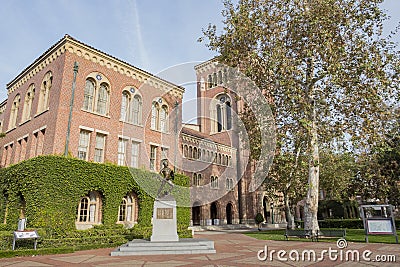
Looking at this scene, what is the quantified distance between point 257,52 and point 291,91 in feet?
12.0

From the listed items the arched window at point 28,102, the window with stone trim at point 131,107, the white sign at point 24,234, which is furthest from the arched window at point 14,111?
the white sign at point 24,234

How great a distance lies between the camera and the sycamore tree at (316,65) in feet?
54.0

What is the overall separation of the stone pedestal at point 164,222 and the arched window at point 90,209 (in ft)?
26.3

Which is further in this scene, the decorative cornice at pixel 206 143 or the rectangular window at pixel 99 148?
the decorative cornice at pixel 206 143

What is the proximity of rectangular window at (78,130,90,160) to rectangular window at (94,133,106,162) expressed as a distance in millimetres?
657

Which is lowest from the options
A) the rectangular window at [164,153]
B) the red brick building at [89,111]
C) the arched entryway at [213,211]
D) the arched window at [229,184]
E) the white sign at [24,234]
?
the white sign at [24,234]

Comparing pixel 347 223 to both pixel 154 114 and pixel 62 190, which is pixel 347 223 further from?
pixel 62 190

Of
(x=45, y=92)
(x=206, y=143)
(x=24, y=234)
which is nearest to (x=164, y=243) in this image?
(x=24, y=234)

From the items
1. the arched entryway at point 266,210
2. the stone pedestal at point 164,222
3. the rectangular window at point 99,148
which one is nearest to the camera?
the stone pedestal at point 164,222

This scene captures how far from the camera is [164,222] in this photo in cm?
1239

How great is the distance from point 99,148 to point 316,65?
50.5ft

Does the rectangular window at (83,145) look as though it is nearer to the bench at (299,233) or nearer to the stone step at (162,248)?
the stone step at (162,248)

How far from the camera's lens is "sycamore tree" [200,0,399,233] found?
1647 centimetres

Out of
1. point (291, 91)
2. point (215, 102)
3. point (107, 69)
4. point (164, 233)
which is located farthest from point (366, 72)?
point (215, 102)
